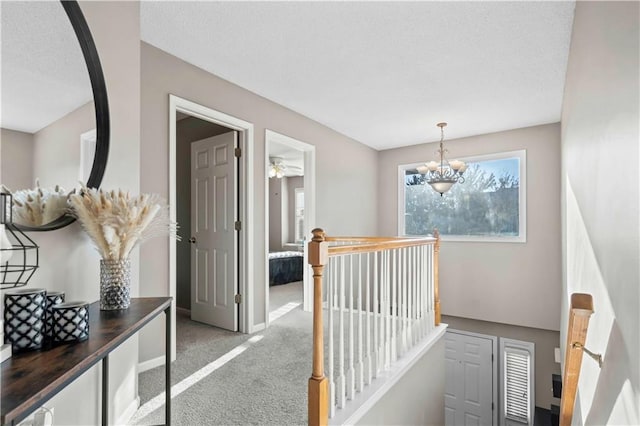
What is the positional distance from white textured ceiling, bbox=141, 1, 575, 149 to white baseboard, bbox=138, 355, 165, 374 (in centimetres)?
238

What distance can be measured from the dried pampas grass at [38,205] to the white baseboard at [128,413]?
1.09 meters

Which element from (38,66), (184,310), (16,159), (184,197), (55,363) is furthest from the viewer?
(184,197)

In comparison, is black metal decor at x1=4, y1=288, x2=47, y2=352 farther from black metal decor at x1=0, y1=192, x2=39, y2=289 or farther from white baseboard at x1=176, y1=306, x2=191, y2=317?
white baseboard at x1=176, y1=306, x2=191, y2=317

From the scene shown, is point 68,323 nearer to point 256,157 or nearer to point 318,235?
point 318,235

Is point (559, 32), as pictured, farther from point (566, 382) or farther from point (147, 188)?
point (147, 188)

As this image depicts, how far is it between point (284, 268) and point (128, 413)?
16.3ft

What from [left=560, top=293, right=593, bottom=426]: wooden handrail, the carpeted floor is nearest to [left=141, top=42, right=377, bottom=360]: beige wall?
the carpeted floor

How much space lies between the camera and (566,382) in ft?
4.11

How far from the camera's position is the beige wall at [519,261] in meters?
4.60

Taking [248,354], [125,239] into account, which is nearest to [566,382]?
[125,239]

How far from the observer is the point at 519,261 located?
485 cm

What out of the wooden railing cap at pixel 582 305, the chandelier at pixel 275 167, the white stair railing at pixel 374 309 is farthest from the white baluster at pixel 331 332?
the chandelier at pixel 275 167

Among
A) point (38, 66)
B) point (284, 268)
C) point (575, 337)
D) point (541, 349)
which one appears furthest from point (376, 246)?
point (284, 268)

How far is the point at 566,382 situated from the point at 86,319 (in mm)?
1684
